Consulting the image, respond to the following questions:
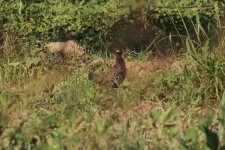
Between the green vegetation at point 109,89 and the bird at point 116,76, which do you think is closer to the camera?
the green vegetation at point 109,89

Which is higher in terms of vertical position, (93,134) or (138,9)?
(138,9)

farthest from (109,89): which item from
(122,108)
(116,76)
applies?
(122,108)

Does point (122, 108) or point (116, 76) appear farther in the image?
point (116, 76)

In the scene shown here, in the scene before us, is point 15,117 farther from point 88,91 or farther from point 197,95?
point 197,95

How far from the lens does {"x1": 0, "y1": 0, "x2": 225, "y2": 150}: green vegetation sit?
3.60 metres

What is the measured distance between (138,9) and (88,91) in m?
1.68

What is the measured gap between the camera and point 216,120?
13.2 feet

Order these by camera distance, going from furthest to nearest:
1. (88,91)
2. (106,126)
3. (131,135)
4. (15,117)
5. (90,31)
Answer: (90,31) < (88,91) < (15,117) < (131,135) < (106,126)

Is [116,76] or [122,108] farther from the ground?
[116,76]

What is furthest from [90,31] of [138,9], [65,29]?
[138,9]

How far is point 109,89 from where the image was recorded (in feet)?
17.0

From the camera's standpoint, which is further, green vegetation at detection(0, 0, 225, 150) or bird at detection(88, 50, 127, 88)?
bird at detection(88, 50, 127, 88)

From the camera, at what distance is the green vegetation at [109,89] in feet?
11.8

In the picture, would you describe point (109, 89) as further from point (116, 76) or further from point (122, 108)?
point (122, 108)
